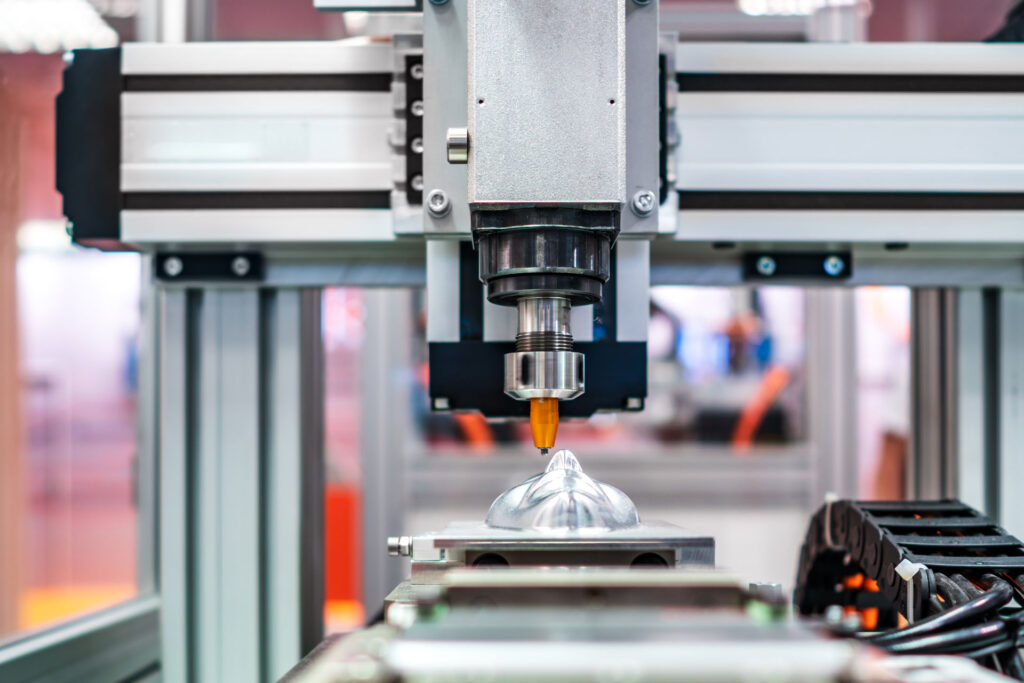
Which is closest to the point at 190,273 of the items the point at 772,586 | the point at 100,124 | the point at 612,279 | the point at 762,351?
the point at 100,124

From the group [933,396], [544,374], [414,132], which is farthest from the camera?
[933,396]

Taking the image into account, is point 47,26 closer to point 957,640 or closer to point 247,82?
point 247,82

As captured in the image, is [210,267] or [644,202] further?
[210,267]

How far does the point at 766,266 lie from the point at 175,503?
25.2 inches

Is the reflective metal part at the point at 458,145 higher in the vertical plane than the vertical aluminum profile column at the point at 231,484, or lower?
higher

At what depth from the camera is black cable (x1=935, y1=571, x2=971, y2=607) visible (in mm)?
499

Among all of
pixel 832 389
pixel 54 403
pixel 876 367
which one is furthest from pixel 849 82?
Result: pixel 54 403

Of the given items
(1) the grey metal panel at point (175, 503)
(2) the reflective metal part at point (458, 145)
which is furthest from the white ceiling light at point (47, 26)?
(2) the reflective metal part at point (458, 145)

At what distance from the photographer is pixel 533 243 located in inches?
20.4

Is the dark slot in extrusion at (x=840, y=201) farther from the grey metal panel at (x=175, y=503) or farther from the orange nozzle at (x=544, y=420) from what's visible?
the grey metal panel at (x=175, y=503)

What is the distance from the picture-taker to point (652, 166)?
1.91 ft

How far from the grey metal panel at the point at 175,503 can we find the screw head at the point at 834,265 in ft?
2.16

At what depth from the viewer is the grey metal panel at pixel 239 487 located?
0.79 meters

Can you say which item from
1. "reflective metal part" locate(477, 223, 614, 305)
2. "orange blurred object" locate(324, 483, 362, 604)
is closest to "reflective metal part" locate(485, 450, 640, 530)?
"reflective metal part" locate(477, 223, 614, 305)
